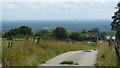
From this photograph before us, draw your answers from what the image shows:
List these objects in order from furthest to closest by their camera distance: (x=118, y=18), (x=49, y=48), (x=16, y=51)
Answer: (x=118, y=18) → (x=49, y=48) → (x=16, y=51)

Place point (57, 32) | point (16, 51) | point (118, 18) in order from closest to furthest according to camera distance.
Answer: point (16, 51) → point (118, 18) → point (57, 32)

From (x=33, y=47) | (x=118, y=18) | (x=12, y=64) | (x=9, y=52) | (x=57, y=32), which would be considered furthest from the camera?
(x=57, y=32)

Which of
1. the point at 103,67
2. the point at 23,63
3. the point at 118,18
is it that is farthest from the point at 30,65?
Answer: the point at 118,18

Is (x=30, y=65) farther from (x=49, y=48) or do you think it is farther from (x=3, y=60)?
(x=49, y=48)

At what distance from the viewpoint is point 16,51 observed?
36.7 ft

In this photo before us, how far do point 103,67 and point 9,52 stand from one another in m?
3.86

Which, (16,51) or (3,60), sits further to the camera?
(16,51)

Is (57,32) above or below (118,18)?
below

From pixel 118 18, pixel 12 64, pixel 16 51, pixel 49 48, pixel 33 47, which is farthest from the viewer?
pixel 118 18

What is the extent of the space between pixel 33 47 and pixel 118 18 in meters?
28.1

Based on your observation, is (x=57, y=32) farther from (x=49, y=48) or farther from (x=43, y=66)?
(x=43, y=66)

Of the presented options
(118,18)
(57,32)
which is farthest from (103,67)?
(57,32)

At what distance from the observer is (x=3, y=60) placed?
9.84 meters

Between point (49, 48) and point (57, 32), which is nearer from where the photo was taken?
point (49, 48)
